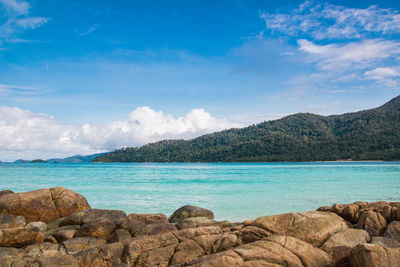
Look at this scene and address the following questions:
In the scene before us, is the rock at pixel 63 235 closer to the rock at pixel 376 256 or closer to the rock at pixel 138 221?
the rock at pixel 138 221

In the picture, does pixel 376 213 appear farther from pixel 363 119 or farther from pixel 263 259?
pixel 363 119

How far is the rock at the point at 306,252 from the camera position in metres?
6.45

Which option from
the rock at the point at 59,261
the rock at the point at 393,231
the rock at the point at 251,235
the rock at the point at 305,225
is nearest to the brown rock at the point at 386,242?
the rock at the point at 305,225

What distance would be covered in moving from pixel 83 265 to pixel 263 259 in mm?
4396

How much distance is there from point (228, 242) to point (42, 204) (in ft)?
30.2

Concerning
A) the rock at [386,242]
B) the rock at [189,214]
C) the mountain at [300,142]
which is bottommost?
the rock at [189,214]

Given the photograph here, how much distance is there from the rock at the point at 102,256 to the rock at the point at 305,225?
3.67 meters

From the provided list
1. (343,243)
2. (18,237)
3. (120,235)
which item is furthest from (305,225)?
(18,237)

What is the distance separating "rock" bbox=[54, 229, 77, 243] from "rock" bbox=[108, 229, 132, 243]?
1.28 metres

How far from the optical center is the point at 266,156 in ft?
416

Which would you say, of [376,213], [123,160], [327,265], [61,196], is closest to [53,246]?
[61,196]

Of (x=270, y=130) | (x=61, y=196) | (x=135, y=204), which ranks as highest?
(x=270, y=130)

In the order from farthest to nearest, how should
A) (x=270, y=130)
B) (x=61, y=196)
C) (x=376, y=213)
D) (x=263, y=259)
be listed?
(x=270, y=130)
(x=61, y=196)
(x=376, y=213)
(x=263, y=259)

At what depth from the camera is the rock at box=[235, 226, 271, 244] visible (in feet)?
25.8
